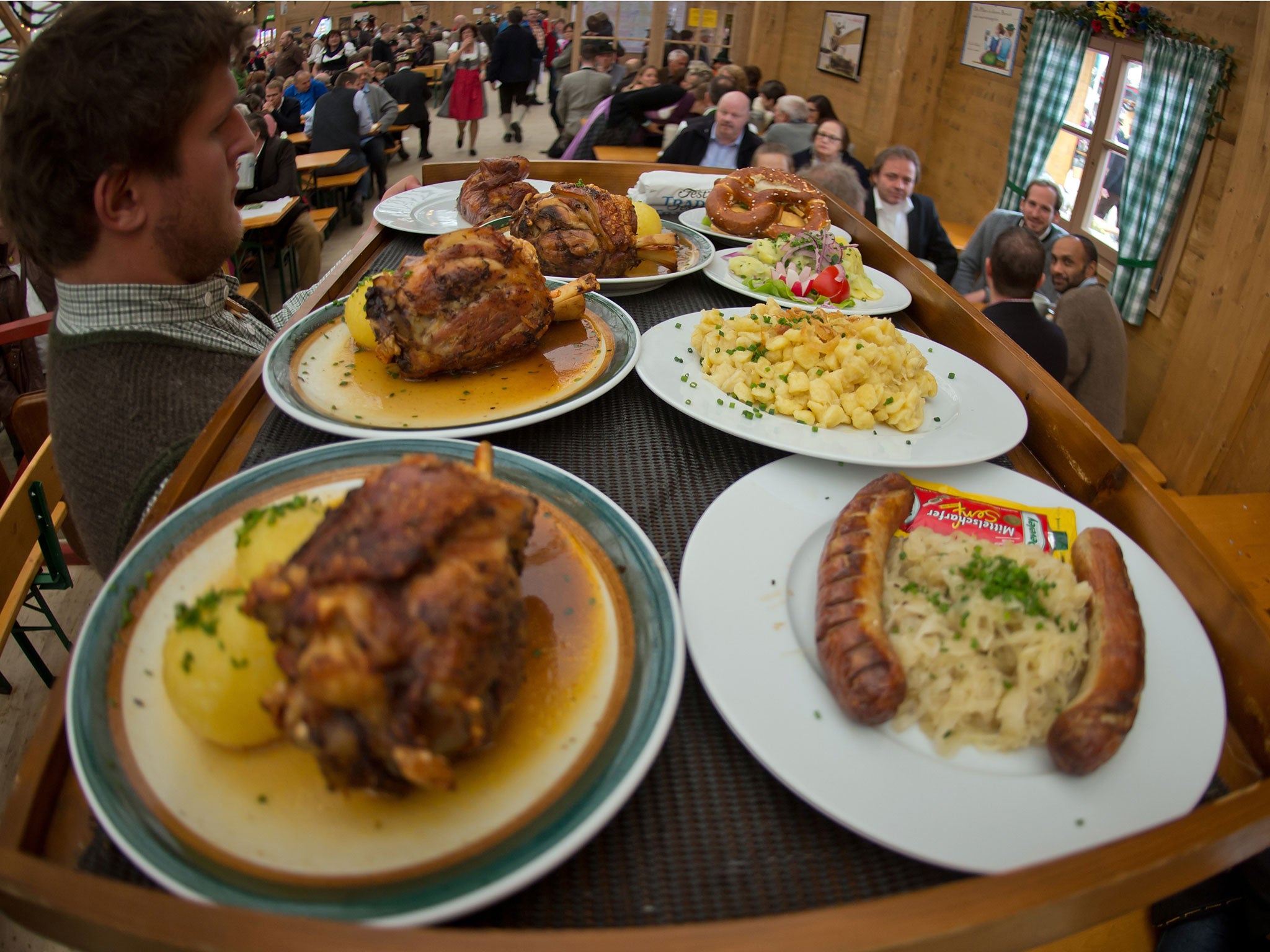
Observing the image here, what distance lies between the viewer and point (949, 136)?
981cm

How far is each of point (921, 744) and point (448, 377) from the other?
1.39 m

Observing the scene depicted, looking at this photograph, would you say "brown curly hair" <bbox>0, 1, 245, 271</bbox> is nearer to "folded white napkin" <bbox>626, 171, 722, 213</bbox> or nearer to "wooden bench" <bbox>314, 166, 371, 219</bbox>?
"folded white napkin" <bbox>626, 171, 722, 213</bbox>

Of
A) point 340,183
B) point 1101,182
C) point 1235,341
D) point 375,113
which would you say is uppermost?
point 1101,182

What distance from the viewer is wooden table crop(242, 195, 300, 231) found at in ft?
22.7

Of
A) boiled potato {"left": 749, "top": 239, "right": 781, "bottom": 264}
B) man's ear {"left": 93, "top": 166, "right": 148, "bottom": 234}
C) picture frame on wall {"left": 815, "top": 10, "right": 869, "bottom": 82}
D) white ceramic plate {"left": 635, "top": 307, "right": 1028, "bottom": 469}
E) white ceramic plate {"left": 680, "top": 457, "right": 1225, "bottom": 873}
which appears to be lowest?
white ceramic plate {"left": 680, "top": 457, "right": 1225, "bottom": 873}

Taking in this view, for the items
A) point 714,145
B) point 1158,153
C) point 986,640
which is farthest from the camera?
point 714,145

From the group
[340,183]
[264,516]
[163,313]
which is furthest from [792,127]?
[264,516]

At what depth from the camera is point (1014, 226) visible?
6445 mm

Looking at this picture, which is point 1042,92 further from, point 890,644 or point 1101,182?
point 890,644

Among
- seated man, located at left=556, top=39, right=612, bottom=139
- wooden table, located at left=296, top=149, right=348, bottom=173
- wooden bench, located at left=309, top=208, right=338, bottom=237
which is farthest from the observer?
seated man, located at left=556, top=39, right=612, bottom=139

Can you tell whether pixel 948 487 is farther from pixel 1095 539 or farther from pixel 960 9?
pixel 960 9

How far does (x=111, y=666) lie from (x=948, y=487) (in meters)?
1.60

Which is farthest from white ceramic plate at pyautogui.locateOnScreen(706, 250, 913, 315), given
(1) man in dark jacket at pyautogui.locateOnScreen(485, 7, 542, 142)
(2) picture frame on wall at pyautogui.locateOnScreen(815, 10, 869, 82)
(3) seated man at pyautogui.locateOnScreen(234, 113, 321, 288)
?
(1) man in dark jacket at pyautogui.locateOnScreen(485, 7, 542, 142)

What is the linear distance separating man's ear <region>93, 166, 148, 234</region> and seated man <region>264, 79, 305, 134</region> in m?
8.55
